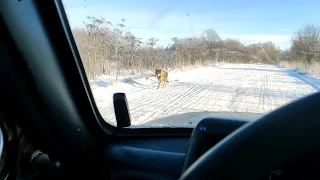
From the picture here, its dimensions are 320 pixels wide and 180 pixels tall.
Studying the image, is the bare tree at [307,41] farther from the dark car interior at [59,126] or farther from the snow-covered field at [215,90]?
the dark car interior at [59,126]

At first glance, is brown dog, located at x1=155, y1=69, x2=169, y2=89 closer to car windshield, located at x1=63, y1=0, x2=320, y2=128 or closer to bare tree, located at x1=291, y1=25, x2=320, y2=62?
car windshield, located at x1=63, y1=0, x2=320, y2=128

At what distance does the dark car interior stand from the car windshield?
144 mm

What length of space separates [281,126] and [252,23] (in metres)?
2.31

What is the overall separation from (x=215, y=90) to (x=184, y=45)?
1.41 meters

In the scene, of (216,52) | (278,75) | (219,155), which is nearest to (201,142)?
(219,155)

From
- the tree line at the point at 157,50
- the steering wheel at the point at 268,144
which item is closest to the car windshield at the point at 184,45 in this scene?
the tree line at the point at 157,50

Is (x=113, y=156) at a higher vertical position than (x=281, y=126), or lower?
lower

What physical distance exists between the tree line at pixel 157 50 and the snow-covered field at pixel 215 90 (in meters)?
0.19

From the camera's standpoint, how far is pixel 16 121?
8.30 feet

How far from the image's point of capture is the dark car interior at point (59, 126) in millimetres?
2369

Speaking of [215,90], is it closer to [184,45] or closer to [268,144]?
[184,45]

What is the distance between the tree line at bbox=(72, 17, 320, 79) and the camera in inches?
Result: 124

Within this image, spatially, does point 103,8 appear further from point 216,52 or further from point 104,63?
point 216,52

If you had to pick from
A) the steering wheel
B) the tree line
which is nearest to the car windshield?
the tree line
